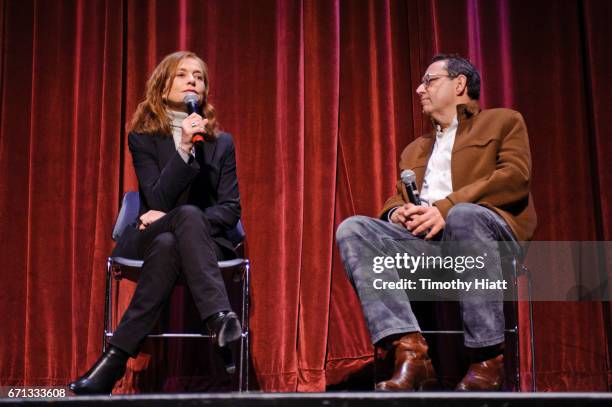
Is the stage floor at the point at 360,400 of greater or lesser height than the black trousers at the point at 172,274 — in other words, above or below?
below

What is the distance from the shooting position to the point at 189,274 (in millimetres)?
2029

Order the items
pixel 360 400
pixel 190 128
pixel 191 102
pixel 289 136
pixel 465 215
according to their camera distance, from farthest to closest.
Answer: pixel 289 136
pixel 191 102
pixel 190 128
pixel 465 215
pixel 360 400

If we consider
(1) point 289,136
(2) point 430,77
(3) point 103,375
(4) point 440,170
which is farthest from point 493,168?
(3) point 103,375

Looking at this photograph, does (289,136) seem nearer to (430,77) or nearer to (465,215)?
(430,77)

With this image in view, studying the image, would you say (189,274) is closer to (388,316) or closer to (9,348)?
(388,316)

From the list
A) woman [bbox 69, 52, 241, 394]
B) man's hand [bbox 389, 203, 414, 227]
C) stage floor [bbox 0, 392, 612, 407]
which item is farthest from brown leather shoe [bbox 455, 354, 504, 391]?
stage floor [bbox 0, 392, 612, 407]

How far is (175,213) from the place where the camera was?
2152 mm

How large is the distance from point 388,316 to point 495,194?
0.57 m

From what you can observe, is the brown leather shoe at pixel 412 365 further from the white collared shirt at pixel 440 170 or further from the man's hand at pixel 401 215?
the white collared shirt at pixel 440 170

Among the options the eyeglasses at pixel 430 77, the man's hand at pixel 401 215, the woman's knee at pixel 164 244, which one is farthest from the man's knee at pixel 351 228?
the eyeglasses at pixel 430 77

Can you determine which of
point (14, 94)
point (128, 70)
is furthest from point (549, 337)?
point (14, 94)

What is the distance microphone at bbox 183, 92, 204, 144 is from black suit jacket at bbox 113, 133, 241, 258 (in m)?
0.10

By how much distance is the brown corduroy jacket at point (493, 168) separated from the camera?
2189 mm

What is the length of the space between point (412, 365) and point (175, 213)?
88cm
